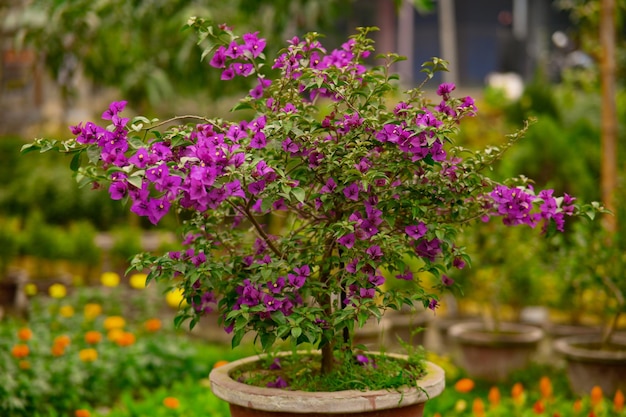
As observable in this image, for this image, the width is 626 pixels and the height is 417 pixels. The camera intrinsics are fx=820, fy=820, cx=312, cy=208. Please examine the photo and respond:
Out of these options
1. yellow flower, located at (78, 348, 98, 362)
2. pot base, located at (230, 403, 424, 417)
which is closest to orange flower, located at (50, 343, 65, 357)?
yellow flower, located at (78, 348, 98, 362)

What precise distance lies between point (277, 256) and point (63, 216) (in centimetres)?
922

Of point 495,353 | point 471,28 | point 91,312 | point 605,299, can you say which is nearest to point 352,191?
point 605,299

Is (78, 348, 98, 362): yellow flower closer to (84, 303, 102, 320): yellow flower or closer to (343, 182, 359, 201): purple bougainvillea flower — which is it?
(84, 303, 102, 320): yellow flower

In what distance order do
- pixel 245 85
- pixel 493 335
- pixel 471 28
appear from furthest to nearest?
1. pixel 471 28
2. pixel 245 85
3. pixel 493 335

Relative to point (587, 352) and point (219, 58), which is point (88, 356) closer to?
point (219, 58)

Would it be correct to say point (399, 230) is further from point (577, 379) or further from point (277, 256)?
point (577, 379)

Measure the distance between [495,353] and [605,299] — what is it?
767 millimetres

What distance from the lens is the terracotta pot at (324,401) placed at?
2.30 meters

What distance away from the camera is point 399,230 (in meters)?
2.55

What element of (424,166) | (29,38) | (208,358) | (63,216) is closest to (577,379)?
(208,358)

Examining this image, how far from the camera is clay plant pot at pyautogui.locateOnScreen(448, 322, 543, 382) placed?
16.6 feet

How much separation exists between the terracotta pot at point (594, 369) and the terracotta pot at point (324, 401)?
225cm

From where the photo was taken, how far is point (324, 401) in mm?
2299

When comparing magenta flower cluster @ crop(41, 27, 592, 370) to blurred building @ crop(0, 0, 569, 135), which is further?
blurred building @ crop(0, 0, 569, 135)
